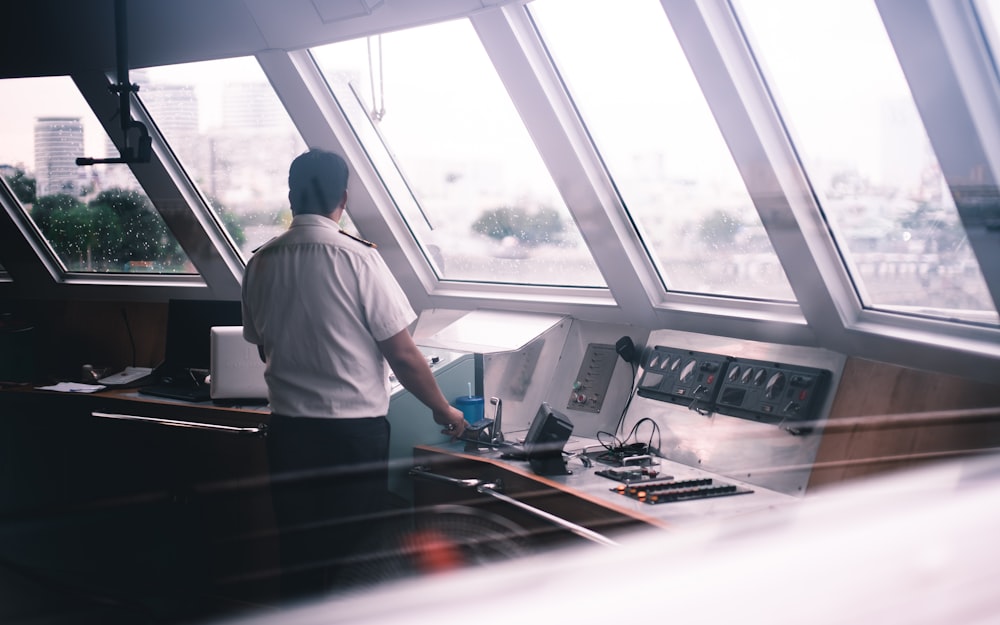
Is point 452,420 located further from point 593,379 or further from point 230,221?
point 230,221

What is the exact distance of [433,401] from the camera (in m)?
2.75

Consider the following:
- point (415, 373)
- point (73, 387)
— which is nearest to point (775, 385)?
point (415, 373)

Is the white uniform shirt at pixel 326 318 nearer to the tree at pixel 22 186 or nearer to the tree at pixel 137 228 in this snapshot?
the tree at pixel 137 228

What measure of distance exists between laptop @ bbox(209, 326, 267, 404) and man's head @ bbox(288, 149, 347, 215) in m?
1.27

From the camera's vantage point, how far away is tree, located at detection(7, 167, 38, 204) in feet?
17.4

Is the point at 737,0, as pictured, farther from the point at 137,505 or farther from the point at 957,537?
the point at 137,505

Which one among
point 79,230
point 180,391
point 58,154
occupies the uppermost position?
point 58,154

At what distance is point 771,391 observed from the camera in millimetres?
2809

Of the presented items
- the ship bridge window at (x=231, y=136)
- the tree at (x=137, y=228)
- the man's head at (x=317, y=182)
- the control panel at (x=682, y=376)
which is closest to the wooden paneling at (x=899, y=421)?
the control panel at (x=682, y=376)

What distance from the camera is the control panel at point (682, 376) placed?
3041mm

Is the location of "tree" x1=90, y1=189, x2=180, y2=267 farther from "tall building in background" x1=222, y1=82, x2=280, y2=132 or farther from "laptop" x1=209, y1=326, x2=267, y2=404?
"laptop" x1=209, y1=326, x2=267, y2=404

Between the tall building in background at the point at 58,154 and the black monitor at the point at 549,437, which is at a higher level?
the tall building in background at the point at 58,154

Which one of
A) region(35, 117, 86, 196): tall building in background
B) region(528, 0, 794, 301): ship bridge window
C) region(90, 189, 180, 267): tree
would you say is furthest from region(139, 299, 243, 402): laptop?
region(528, 0, 794, 301): ship bridge window

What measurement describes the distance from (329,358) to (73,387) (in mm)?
2331
